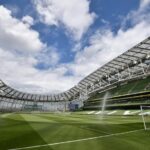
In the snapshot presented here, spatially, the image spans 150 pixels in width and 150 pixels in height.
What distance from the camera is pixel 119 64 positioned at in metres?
56.3

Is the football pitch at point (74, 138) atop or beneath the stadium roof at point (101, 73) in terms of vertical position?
beneath

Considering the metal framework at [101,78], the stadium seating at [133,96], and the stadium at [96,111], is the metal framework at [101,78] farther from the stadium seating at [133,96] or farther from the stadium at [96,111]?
the stadium seating at [133,96]

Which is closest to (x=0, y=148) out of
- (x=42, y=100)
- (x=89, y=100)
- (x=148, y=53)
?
(x=148, y=53)

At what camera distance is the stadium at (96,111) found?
34.6ft

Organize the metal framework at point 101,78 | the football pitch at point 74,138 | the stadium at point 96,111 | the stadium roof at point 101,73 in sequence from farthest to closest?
the metal framework at point 101,78
the stadium roof at point 101,73
the stadium at point 96,111
the football pitch at point 74,138

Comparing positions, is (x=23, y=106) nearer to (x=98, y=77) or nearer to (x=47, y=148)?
(x=98, y=77)

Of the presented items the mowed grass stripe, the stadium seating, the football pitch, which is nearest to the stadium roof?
the stadium seating

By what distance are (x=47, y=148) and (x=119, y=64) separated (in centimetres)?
5174

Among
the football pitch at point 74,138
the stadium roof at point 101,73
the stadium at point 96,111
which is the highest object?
the stadium roof at point 101,73

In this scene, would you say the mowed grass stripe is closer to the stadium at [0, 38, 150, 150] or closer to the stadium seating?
the stadium at [0, 38, 150, 150]

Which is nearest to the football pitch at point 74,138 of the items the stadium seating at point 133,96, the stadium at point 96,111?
the stadium at point 96,111

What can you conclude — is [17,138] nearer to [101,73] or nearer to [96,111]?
[96,111]

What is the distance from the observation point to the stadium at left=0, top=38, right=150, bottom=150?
10.5 metres

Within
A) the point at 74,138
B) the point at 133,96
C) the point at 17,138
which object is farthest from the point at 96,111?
the point at 17,138
